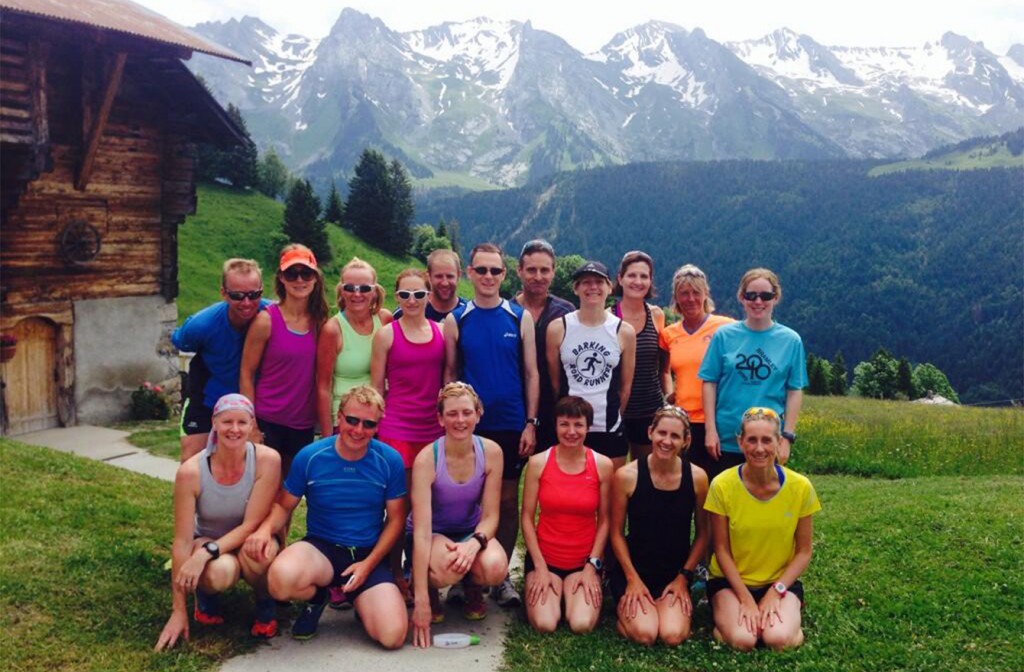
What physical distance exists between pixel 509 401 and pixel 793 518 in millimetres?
2318

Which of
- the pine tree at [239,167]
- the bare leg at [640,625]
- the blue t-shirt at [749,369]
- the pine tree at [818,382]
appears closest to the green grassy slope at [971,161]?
the pine tree at [818,382]

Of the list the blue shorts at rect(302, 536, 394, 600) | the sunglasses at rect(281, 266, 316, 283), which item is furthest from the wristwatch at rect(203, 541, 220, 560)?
the sunglasses at rect(281, 266, 316, 283)

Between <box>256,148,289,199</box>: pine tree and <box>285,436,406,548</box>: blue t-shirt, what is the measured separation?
52434 mm

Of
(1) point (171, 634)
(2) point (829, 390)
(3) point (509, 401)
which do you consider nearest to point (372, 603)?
(1) point (171, 634)

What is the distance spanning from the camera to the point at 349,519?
18.9 feet

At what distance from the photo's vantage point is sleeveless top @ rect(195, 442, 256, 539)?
5625mm

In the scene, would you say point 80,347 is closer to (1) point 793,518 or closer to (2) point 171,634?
(2) point 171,634

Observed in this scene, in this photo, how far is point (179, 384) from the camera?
1969 centimetres

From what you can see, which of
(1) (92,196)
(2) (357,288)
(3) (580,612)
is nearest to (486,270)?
(2) (357,288)

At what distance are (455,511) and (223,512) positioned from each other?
1700 millimetres

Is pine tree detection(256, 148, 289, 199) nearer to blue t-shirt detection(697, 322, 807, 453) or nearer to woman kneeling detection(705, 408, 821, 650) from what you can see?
blue t-shirt detection(697, 322, 807, 453)

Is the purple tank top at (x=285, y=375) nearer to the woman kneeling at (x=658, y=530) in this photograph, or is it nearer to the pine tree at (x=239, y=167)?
the woman kneeling at (x=658, y=530)

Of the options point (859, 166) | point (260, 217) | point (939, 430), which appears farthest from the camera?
point (859, 166)

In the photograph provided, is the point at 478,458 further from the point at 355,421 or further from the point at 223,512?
the point at 223,512
